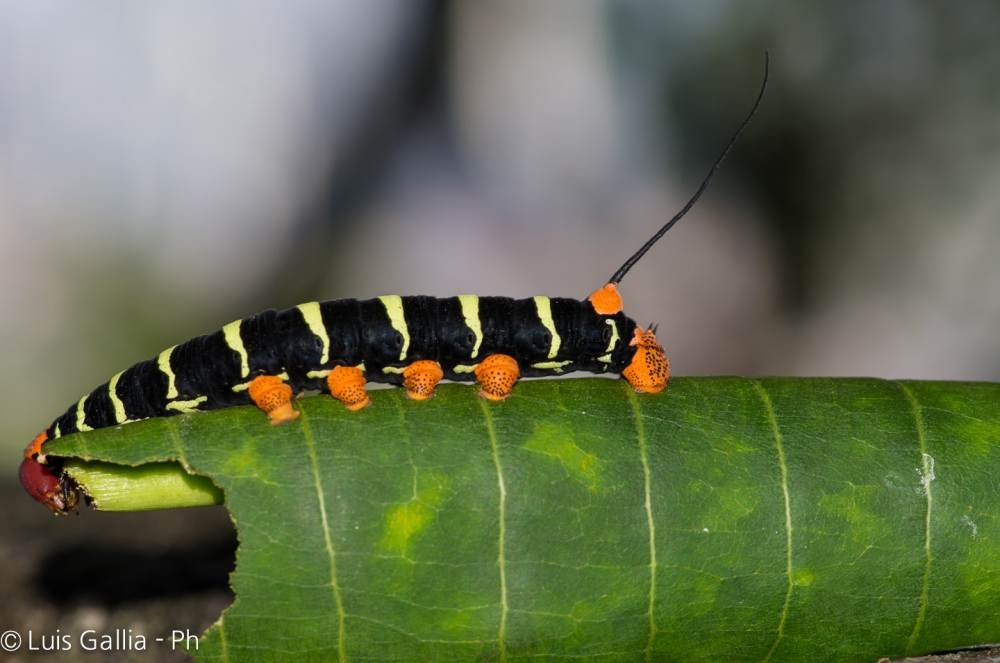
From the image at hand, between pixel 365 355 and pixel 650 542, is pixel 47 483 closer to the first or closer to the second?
pixel 365 355

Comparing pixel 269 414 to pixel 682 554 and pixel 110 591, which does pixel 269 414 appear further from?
pixel 110 591

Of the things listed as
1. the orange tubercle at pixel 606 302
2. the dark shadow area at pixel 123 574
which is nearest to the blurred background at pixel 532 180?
the dark shadow area at pixel 123 574

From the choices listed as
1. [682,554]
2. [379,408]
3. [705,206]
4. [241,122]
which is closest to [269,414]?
[379,408]

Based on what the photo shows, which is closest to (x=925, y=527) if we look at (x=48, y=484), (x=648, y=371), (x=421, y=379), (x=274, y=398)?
(x=648, y=371)

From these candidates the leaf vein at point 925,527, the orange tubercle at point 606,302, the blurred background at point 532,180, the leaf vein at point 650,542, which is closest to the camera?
the leaf vein at point 650,542

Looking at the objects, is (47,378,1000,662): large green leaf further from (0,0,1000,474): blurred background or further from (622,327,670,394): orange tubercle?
(0,0,1000,474): blurred background

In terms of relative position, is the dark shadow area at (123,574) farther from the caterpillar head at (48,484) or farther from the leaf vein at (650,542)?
the leaf vein at (650,542)
